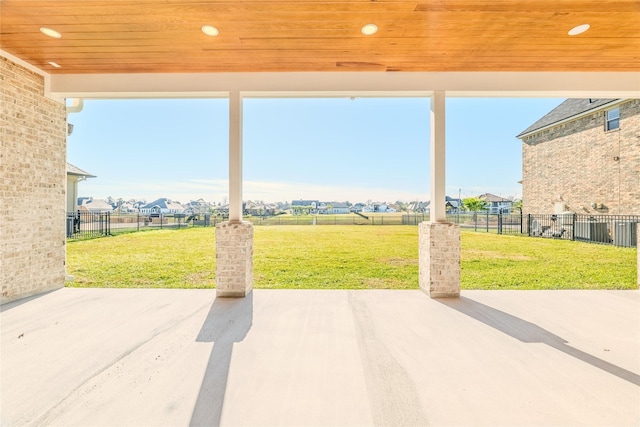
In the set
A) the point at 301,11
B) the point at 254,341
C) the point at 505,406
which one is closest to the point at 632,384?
the point at 505,406

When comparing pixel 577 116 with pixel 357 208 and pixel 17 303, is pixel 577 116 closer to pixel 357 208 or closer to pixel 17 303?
pixel 357 208

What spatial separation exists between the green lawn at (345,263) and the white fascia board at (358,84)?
3.07 metres

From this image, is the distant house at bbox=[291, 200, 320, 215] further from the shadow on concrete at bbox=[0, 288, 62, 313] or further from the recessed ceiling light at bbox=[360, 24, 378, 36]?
the recessed ceiling light at bbox=[360, 24, 378, 36]

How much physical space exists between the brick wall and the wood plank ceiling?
0.51 metres

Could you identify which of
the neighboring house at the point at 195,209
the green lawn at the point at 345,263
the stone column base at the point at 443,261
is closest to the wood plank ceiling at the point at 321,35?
the stone column base at the point at 443,261

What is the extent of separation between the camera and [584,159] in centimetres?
1023

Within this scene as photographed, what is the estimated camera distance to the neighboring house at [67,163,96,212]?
35.0 feet

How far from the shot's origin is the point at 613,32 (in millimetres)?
2990

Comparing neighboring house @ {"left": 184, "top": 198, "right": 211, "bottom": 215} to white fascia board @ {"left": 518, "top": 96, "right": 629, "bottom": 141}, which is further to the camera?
neighboring house @ {"left": 184, "top": 198, "right": 211, "bottom": 215}

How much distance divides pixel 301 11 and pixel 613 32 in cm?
337

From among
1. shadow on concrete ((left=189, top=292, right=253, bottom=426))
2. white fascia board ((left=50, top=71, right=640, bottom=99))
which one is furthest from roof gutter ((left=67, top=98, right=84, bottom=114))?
shadow on concrete ((left=189, top=292, right=253, bottom=426))

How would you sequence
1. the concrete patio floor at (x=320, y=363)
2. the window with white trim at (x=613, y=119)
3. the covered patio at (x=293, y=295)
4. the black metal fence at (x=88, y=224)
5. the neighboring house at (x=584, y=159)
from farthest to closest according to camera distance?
the window with white trim at (x=613, y=119) < the black metal fence at (x=88, y=224) < the neighboring house at (x=584, y=159) < the covered patio at (x=293, y=295) < the concrete patio floor at (x=320, y=363)

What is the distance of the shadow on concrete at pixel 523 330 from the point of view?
214 centimetres

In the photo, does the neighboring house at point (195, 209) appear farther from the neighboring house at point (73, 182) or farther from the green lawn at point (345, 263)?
the neighboring house at point (73, 182)
